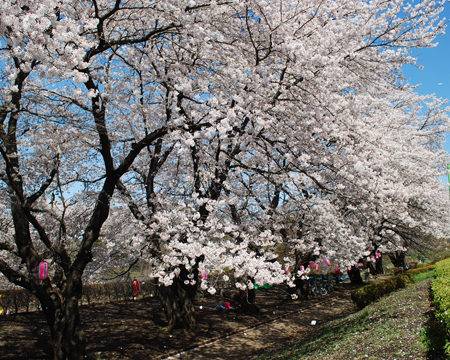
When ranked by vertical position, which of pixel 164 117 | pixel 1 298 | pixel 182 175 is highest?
pixel 164 117

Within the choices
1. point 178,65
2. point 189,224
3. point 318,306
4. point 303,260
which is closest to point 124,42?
point 178,65

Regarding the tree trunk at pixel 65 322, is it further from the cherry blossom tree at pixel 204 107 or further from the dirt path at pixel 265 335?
the dirt path at pixel 265 335

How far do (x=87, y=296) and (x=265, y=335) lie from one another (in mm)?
7307

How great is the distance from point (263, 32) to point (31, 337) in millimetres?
10001

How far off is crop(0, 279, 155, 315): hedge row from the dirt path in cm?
251

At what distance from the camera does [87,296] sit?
520 inches

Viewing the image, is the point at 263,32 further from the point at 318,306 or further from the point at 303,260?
the point at 318,306

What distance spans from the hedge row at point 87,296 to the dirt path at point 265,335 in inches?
98.7

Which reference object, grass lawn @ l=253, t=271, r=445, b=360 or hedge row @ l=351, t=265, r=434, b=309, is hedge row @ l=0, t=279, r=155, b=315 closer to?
grass lawn @ l=253, t=271, r=445, b=360

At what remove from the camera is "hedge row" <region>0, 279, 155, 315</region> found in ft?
36.6

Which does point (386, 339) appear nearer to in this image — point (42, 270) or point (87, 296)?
point (42, 270)

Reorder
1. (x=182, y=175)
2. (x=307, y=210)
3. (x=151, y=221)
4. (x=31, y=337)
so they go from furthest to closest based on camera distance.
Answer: (x=307, y=210) → (x=182, y=175) → (x=31, y=337) → (x=151, y=221)

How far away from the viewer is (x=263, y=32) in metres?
6.61

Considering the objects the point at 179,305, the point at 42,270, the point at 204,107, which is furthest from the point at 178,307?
the point at 204,107
